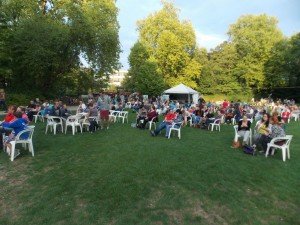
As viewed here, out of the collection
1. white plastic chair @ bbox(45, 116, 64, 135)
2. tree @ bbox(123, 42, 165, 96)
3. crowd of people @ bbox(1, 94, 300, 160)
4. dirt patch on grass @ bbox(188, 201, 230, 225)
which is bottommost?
dirt patch on grass @ bbox(188, 201, 230, 225)

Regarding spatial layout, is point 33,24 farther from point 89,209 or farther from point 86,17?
point 89,209

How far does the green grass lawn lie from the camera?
5.81 m

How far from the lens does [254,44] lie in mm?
45656

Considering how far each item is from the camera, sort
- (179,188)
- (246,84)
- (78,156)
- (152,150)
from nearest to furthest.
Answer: (179,188) → (78,156) → (152,150) → (246,84)

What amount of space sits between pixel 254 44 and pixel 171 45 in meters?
11.5

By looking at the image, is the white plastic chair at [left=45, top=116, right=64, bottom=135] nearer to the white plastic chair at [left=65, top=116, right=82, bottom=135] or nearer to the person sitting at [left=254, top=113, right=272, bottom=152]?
the white plastic chair at [left=65, top=116, right=82, bottom=135]

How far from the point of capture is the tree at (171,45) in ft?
143

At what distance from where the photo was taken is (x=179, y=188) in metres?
6.82

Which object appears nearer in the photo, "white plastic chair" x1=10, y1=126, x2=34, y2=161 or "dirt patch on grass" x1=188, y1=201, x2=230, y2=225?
"dirt patch on grass" x1=188, y1=201, x2=230, y2=225

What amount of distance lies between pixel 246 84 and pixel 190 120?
1311 inches

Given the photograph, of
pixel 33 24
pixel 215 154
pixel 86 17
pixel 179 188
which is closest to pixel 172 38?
pixel 86 17

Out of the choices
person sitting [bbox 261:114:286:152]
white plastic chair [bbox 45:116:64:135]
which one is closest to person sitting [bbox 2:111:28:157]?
white plastic chair [bbox 45:116:64:135]

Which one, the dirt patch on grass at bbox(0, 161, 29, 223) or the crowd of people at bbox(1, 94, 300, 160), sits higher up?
the crowd of people at bbox(1, 94, 300, 160)

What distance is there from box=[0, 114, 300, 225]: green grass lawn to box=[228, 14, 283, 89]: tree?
3825 cm
